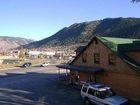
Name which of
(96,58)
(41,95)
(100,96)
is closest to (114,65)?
(96,58)

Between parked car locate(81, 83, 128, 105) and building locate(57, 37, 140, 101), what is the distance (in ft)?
15.0

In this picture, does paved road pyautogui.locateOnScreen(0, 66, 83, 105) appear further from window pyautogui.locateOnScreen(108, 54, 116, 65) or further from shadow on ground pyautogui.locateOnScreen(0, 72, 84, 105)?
window pyautogui.locateOnScreen(108, 54, 116, 65)

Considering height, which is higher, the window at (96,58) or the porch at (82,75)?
the window at (96,58)

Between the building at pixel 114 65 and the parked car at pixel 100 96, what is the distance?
15.0 feet

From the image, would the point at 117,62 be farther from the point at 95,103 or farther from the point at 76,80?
the point at 76,80

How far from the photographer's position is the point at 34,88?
1656 inches

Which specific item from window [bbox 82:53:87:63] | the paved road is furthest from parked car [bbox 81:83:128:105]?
window [bbox 82:53:87:63]

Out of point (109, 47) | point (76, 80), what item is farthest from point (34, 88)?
point (109, 47)

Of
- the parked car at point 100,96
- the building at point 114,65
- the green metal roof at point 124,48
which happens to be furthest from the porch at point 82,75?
the parked car at point 100,96

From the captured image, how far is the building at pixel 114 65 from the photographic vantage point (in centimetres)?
3085

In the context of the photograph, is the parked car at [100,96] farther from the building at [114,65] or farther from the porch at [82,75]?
the porch at [82,75]

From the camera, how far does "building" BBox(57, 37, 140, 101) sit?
30848 millimetres

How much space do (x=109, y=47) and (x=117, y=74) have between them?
3.83 m

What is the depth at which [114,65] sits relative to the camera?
33656 millimetres
